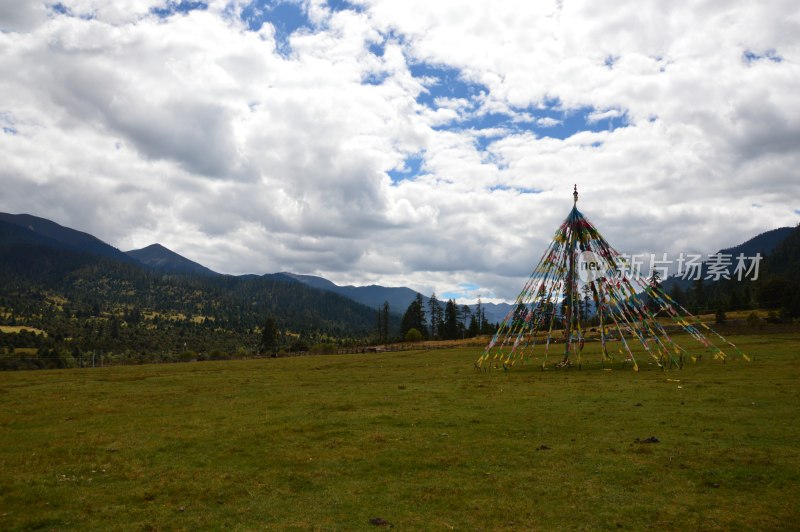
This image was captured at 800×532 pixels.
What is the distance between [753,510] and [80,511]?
16113 millimetres

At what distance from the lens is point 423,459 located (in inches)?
618

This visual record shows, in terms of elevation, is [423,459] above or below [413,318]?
below

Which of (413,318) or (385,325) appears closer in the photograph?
(385,325)

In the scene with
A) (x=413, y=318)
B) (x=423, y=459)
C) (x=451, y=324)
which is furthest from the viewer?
(x=413, y=318)

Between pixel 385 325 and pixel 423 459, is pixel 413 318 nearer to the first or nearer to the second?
pixel 385 325

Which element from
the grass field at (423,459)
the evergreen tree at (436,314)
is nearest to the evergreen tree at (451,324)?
the evergreen tree at (436,314)

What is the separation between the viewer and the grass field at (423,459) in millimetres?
11508

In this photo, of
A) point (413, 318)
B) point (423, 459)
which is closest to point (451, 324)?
point (413, 318)

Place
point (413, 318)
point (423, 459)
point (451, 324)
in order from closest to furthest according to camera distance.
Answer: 1. point (423, 459)
2. point (451, 324)
3. point (413, 318)

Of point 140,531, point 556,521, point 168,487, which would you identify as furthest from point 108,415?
point 556,521

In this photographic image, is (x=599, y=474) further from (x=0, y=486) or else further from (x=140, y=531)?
(x=0, y=486)

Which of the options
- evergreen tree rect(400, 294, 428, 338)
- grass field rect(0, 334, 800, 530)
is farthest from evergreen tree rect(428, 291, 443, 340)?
grass field rect(0, 334, 800, 530)

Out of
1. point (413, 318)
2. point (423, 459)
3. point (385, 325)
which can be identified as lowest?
point (385, 325)

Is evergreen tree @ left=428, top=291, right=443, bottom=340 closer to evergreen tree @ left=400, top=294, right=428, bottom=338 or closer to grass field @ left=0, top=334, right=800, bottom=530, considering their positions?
evergreen tree @ left=400, top=294, right=428, bottom=338
